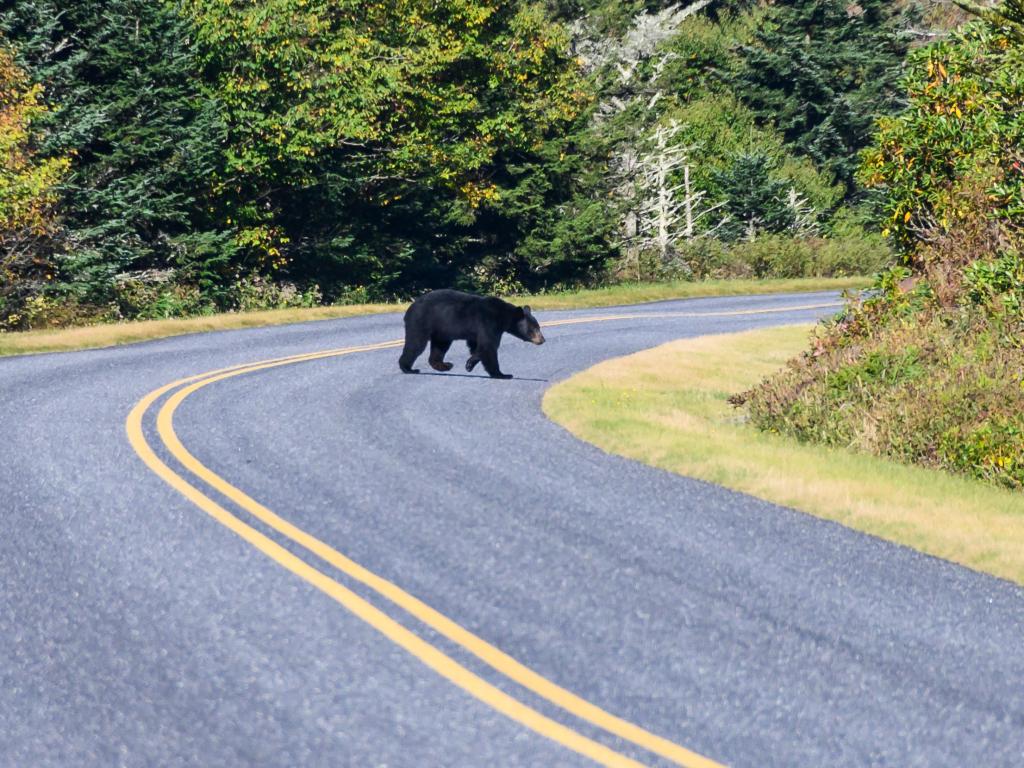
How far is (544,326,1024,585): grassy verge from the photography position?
10.1 m

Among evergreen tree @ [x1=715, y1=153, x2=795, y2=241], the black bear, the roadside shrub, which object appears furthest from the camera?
evergreen tree @ [x1=715, y1=153, x2=795, y2=241]

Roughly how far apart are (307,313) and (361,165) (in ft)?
32.2

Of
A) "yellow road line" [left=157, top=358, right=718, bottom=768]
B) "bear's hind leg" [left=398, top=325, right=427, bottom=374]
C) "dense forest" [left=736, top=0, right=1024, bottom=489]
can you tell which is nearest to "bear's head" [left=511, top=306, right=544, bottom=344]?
"bear's hind leg" [left=398, top=325, right=427, bottom=374]

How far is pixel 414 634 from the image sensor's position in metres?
7.19

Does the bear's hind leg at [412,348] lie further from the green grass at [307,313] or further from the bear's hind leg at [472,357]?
the green grass at [307,313]

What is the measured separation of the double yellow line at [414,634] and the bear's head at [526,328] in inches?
255

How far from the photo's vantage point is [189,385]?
644 inches

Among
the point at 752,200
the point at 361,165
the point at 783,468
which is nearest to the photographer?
the point at 783,468

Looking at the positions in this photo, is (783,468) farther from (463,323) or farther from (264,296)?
(264,296)

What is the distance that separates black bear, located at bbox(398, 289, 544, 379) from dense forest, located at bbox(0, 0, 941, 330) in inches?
460

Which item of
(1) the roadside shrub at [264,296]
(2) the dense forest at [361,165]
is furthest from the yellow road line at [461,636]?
(1) the roadside shrub at [264,296]

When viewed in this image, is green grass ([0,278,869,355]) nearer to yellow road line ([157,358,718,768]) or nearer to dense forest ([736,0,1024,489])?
dense forest ([736,0,1024,489])

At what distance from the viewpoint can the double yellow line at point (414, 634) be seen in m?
5.92

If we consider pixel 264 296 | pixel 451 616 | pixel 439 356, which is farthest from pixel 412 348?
pixel 264 296
